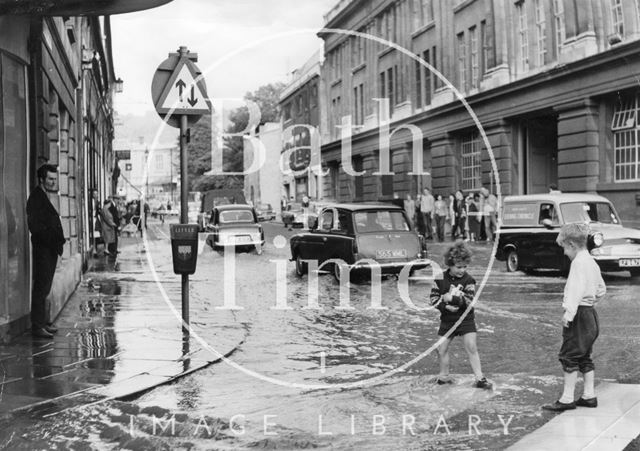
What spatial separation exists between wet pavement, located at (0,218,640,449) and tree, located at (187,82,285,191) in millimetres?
59874

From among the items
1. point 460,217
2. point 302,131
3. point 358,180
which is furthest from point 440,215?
point 302,131

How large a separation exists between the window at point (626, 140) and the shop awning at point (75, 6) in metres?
19.3

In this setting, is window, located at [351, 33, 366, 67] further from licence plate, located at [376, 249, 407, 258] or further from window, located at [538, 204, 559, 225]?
licence plate, located at [376, 249, 407, 258]

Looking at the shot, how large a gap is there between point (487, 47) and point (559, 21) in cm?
490

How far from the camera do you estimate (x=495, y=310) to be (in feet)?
38.7

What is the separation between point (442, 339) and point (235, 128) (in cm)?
6763

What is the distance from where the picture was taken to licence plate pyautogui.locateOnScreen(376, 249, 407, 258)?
15547mm

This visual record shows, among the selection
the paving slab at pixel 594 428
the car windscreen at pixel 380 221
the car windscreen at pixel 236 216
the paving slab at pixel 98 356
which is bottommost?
the paving slab at pixel 594 428

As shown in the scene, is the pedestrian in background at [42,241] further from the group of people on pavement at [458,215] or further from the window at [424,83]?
the window at [424,83]

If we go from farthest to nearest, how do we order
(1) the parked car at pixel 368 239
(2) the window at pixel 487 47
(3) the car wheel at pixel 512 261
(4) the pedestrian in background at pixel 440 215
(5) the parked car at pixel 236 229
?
(2) the window at pixel 487 47 → (4) the pedestrian in background at pixel 440 215 → (5) the parked car at pixel 236 229 → (3) the car wheel at pixel 512 261 → (1) the parked car at pixel 368 239

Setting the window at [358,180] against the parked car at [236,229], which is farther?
the window at [358,180]

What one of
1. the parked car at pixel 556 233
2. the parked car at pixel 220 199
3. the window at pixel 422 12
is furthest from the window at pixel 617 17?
the parked car at pixel 220 199

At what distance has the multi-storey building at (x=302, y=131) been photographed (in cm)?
6309

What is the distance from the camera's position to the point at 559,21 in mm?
28781
